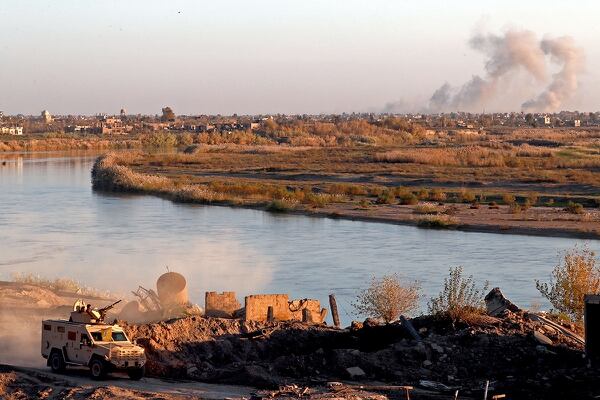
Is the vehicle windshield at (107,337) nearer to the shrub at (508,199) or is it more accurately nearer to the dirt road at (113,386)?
the dirt road at (113,386)

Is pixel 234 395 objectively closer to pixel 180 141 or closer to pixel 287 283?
pixel 287 283

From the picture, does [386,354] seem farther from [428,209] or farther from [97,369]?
[428,209]

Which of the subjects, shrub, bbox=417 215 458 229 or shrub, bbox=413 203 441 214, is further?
shrub, bbox=413 203 441 214

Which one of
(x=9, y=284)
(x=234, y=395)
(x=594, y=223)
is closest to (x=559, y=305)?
(x=234, y=395)

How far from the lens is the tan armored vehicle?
550 inches

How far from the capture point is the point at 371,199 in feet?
166

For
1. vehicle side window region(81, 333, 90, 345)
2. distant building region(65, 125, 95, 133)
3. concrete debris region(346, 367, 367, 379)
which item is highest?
vehicle side window region(81, 333, 90, 345)

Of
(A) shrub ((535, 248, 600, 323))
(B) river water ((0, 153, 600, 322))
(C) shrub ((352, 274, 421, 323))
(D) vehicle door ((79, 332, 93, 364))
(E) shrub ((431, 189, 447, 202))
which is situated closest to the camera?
(D) vehicle door ((79, 332, 93, 364))

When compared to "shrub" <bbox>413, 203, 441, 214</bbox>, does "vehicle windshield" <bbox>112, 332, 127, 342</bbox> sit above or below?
above

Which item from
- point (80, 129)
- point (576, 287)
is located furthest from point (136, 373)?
point (80, 129)

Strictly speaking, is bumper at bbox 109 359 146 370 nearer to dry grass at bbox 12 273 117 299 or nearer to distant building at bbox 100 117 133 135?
dry grass at bbox 12 273 117 299

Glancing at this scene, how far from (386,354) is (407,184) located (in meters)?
43.7

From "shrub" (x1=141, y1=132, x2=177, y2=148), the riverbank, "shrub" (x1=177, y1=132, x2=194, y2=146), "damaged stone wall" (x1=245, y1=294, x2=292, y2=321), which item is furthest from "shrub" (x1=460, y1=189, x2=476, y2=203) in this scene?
"shrub" (x1=177, y1=132, x2=194, y2=146)

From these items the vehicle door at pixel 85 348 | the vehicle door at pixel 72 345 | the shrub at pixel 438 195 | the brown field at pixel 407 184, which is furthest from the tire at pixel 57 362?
the shrub at pixel 438 195
